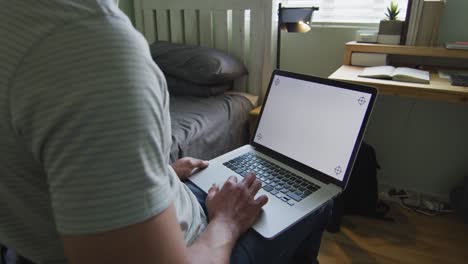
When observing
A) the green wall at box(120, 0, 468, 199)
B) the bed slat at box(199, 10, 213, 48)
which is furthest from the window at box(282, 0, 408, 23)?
the bed slat at box(199, 10, 213, 48)

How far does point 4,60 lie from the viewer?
1.20 feet

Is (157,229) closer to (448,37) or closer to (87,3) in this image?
(87,3)

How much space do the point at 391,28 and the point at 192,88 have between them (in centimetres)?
101

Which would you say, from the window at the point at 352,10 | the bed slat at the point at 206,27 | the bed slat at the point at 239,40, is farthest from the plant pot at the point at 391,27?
the bed slat at the point at 206,27

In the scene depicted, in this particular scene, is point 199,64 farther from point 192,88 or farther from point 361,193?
point 361,193

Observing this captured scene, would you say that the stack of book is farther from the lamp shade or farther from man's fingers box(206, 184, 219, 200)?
man's fingers box(206, 184, 219, 200)

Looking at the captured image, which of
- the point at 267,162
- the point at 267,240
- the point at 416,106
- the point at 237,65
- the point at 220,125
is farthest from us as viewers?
the point at 237,65

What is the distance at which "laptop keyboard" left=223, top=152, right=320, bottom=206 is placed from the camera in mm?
832

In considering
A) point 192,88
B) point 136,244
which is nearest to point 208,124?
point 192,88

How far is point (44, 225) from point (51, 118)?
21 centimetres

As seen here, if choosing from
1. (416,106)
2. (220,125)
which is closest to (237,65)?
(220,125)

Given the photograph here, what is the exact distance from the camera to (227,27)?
1.98m

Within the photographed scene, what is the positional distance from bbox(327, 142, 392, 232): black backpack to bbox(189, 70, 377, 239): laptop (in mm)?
711

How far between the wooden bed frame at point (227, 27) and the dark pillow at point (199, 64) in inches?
4.5
